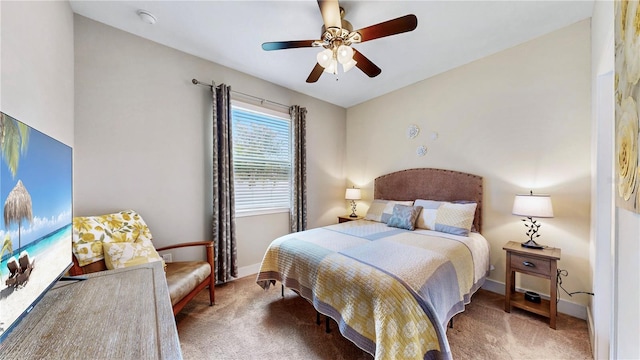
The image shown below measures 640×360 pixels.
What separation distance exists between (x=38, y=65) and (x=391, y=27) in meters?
2.24

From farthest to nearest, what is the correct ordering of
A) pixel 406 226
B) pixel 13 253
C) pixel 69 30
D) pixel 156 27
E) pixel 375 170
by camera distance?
pixel 375 170 < pixel 406 226 < pixel 156 27 < pixel 69 30 < pixel 13 253

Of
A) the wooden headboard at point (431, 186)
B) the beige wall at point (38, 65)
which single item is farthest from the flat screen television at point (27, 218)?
the wooden headboard at point (431, 186)

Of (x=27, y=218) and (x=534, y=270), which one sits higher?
(x=27, y=218)

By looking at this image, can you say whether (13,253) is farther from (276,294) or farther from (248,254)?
(248,254)

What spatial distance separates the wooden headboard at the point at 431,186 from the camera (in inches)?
112

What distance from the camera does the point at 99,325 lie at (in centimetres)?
84

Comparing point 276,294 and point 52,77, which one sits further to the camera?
point 276,294

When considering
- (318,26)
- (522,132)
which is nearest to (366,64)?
(318,26)

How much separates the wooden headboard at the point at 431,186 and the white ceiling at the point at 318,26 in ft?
4.62

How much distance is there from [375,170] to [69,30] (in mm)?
3844

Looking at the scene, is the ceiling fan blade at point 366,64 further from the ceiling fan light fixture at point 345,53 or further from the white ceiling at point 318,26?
the white ceiling at point 318,26

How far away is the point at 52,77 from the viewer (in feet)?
5.16

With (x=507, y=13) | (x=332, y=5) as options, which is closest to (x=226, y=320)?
(x=332, y=5)

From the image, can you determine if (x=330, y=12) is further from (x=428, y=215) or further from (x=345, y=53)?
(x=428, y=215)
